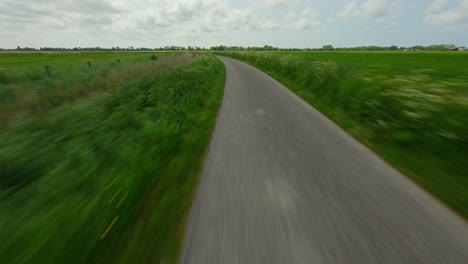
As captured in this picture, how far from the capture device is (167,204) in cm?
271

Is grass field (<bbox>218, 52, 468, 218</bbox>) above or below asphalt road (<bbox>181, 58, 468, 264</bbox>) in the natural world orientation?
above

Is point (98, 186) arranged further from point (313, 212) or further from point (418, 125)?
point (418, 125)

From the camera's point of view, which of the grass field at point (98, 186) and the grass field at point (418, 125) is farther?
the grass field at point (418, 125)

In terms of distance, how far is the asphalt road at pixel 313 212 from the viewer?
199cm

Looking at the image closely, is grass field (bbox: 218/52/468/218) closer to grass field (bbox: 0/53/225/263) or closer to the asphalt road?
the asphalt road

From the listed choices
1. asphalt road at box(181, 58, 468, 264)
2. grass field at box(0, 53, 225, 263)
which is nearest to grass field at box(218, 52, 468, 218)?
asphalt road at box(181, 58, 468, 264)

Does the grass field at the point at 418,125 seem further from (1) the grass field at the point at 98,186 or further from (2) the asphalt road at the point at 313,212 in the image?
(1) the grass field at the point at 98,186

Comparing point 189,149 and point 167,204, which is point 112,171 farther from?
point 189,149

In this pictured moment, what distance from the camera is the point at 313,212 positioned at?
2.52 meters

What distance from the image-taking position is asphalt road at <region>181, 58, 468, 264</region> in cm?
199

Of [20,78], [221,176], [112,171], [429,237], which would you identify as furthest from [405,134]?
[20,78]

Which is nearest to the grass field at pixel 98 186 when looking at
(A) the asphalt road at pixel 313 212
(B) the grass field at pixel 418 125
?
(A) the asphalt road at pixel 313 212

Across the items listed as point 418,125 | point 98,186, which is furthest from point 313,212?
point 418,125

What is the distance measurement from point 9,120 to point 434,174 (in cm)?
1024
